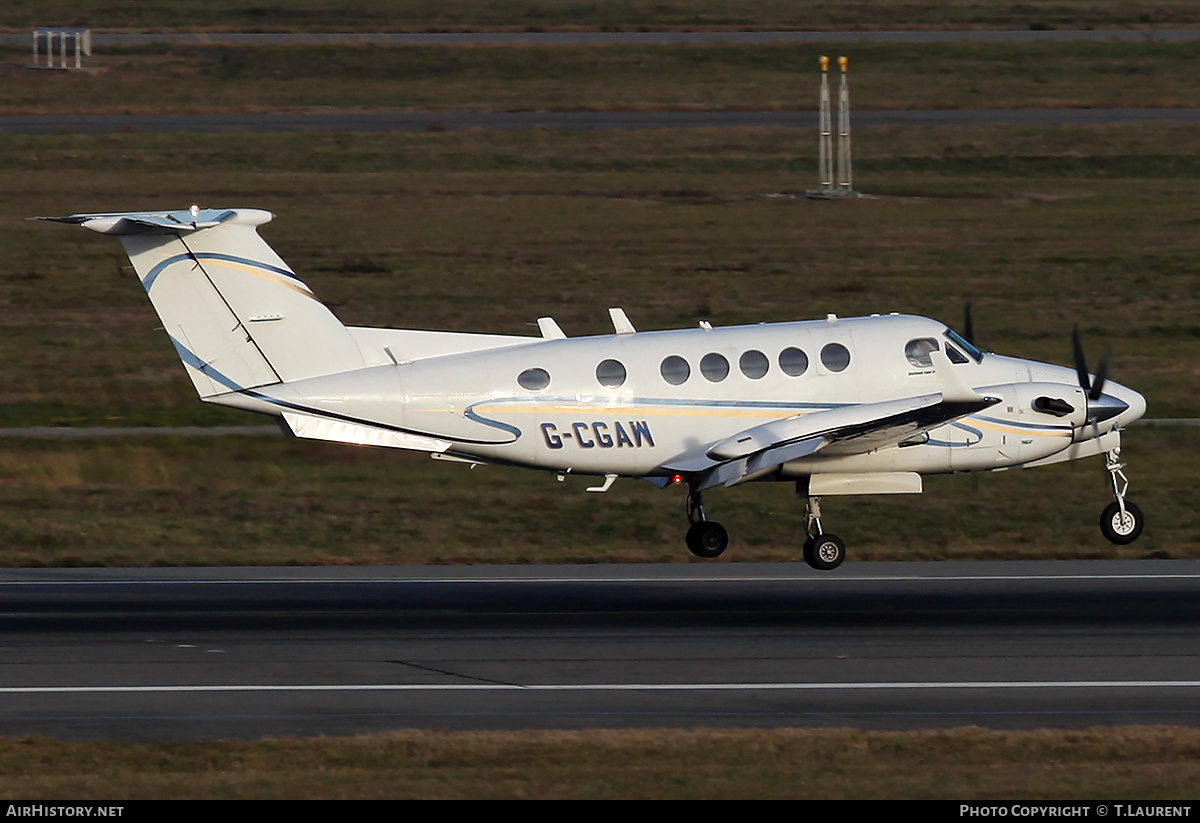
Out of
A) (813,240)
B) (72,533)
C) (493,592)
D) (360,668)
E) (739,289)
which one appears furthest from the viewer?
(813,240)

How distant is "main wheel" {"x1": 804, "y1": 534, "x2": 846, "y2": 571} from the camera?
23.8m

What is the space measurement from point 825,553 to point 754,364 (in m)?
2.62

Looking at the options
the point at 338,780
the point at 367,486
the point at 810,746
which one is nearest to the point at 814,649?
the point at 810,746

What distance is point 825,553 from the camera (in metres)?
23.8

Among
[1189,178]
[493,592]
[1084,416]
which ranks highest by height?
[1189,178]

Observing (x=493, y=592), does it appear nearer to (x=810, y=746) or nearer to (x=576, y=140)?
(x=810, y=746)

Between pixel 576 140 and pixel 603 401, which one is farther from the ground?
pixel 576 140

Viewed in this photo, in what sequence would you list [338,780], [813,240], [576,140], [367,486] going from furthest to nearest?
[576,140]
[813,240]
[367,486]
[338,780]

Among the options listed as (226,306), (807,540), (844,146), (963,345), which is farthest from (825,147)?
(226,306)

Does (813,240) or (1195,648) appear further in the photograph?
(813,240)

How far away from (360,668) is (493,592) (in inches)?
174

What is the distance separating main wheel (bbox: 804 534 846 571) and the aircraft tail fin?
643 cm

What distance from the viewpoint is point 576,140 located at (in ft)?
193

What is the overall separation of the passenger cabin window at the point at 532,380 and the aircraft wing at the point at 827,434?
2.14 meters
